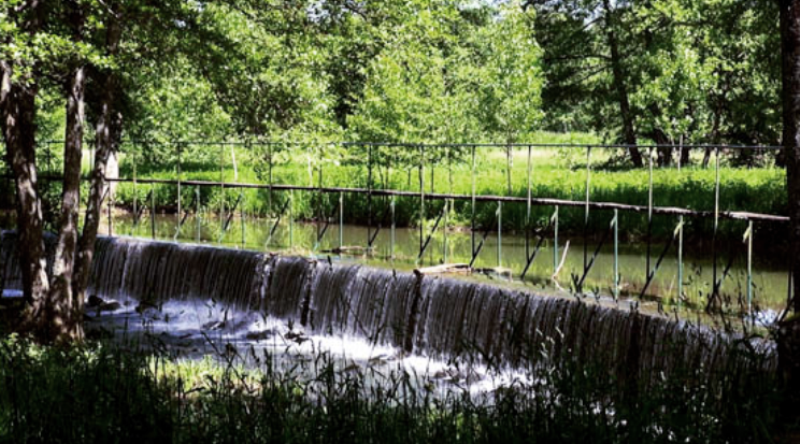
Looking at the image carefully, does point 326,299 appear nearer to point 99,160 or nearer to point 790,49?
point 99,160

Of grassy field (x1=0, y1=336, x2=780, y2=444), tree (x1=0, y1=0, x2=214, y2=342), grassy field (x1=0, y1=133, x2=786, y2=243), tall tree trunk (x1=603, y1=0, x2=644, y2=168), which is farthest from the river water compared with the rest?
tall tree trunk (x1=603, y1=0, x2=644, y2=168)

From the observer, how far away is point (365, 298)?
535 inches

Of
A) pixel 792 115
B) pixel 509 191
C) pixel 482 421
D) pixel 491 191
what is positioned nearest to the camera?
pixel 482 421

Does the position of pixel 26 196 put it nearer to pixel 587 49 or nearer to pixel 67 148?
pixel 67 148

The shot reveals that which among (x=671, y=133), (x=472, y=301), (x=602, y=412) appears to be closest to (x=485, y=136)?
(x=671, y=133)

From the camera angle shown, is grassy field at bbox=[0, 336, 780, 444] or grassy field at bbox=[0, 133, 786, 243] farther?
grassy field at bbox=[0, 133, 786, 243]

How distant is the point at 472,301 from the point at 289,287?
3.74 meters

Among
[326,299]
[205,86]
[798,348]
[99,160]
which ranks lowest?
[326,299]

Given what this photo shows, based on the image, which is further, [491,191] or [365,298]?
[491,191]

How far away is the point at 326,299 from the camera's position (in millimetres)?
14234

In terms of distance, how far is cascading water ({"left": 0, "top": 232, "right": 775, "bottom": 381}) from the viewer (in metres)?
10.2

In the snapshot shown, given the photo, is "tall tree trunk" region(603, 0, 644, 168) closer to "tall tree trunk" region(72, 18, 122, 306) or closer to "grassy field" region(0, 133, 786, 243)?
"grassy field" region(0, 133, 786, 243)

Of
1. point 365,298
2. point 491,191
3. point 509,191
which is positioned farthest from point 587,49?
point 365,298

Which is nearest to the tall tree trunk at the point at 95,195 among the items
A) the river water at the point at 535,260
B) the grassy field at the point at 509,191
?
the river water at the point at 535,260
